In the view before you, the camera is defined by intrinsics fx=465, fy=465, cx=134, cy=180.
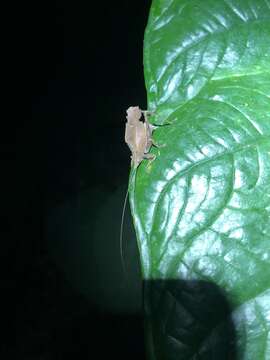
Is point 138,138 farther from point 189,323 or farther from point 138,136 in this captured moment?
point 189,323

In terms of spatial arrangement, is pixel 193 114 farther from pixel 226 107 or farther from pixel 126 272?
pixel 126 272

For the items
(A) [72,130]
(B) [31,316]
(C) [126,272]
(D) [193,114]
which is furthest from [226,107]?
(B) [31,316]

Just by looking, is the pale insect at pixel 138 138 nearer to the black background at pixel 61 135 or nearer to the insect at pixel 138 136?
the insect at pixel 138 136

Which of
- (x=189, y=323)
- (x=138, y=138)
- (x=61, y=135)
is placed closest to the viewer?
(x=189, y=323)

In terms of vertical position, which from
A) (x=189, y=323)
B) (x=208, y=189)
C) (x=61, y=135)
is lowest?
(x=189, y=323)

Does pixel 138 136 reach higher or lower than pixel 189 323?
higher

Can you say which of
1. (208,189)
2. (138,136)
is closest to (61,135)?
(138,136)

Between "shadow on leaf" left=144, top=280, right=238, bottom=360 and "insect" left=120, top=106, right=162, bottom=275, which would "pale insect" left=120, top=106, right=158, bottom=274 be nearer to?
"insect" left=120, top=106, right=162, bottom=275

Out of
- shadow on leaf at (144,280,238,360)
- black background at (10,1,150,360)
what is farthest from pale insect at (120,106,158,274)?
black background at (10,1,150,360)
